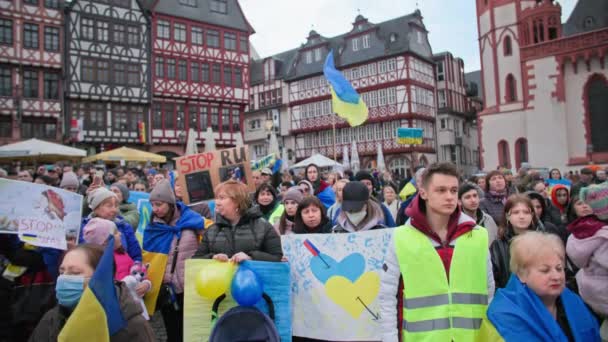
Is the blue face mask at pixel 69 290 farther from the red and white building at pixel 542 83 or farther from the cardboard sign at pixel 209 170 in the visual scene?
the red and white building at pixel 542 83

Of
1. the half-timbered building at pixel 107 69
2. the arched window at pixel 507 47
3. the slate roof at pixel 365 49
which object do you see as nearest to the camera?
the half-timbered building at pixel 107 69

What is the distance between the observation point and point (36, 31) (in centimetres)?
2728

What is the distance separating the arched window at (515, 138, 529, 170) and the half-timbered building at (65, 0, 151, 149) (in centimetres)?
2735

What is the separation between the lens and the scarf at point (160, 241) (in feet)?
14.4

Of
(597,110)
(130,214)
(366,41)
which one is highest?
(366,41)

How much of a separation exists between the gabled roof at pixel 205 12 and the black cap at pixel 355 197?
105ft

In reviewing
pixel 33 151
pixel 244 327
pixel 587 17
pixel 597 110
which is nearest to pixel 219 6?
pixel 33 151

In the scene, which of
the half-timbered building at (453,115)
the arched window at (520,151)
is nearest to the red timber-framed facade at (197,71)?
the half-timbered building at (453,115)

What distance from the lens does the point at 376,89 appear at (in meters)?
41.6

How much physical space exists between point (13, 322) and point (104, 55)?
2962cm

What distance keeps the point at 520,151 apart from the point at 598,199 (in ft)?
106

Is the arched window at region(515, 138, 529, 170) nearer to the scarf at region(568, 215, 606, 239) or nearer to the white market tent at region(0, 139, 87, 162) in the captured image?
the white market tent at region(0, 139, 87, 162)

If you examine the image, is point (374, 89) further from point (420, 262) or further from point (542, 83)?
point (420, 262)

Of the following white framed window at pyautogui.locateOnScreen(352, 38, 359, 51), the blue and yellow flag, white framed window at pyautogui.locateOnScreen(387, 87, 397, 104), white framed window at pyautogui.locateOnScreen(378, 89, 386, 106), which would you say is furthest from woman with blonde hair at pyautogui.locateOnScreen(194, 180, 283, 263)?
white framed window at pyautogui.locateOnScreen(352, 38, 359, 51)
